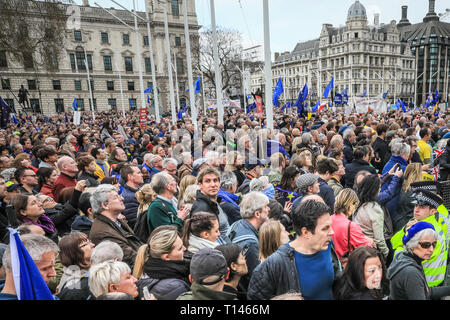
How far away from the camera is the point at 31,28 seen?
19.4 meters

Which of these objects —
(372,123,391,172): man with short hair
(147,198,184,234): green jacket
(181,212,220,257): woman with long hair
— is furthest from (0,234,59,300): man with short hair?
(372,123,391,172): man with short hair

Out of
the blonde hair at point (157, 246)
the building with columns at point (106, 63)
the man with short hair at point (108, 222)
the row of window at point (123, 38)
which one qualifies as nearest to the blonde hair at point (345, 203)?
the blonde hair at point (157, 246)

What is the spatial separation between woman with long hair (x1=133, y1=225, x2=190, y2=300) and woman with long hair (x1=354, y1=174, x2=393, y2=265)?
78.8 inches

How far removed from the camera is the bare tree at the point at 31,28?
17375 mm

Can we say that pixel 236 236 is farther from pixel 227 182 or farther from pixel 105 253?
pixel 227 182

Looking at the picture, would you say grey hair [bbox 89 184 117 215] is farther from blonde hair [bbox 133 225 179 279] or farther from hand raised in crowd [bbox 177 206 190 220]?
blonde hair [bbox 133 225 179 279]

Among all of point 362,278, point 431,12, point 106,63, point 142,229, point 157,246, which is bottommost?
point 142,229

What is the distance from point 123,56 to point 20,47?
42.1 metres

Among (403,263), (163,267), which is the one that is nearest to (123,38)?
(163,267)

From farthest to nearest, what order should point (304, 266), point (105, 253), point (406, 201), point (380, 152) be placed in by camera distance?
point (380, 152)
point (406, 201)
point (105, 253)
point (304, 266)

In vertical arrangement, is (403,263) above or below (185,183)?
below

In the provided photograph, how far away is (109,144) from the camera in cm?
852

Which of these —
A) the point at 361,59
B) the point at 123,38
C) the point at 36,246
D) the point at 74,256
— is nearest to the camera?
the point at 36,246

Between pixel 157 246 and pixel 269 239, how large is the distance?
3.06ft
